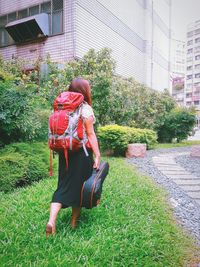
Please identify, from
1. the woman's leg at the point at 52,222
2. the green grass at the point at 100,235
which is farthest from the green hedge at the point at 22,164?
the woman's leg at the point at 52,222

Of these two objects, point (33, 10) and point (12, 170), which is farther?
point (33, 10)

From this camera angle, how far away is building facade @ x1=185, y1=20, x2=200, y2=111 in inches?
2643

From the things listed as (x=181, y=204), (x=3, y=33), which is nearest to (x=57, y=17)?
(x=3, y=33)

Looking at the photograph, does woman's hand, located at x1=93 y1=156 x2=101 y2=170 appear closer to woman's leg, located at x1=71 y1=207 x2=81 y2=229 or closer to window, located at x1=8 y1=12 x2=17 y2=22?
woman's leg, located at x1=71 y1=207 x2=81 y2=229

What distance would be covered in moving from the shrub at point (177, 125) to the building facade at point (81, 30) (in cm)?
402

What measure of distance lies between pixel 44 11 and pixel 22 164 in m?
11.1

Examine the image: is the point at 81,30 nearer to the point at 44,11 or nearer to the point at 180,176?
the point at 44,11

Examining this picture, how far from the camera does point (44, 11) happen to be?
14.2m

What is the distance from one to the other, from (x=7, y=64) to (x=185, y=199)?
33.5 feet

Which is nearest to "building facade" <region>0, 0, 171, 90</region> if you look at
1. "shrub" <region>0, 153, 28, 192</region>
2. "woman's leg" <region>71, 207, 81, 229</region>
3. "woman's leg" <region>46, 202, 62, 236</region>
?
"shrub" <region>0, 153, 28, 192</region>

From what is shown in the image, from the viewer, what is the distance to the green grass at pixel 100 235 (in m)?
2.75

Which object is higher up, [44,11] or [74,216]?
[44,11]

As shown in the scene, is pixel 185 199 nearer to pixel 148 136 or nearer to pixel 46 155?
pixel 46 155

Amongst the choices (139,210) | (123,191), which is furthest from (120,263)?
(123,191)
